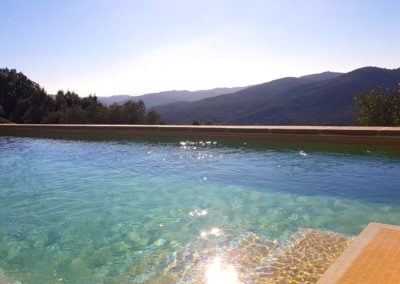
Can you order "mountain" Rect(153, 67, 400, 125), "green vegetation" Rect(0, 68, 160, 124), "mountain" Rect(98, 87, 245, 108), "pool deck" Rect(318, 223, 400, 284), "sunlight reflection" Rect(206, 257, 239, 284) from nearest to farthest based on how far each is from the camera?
"pool deck" Rect(318, 223, 400, 284), "sunlight reflection" Rect(206, 257, 239, 284), "green vegetation" Rect(0, 68, 160, 124), "mountain" Rect(153, 67, 400, 125), "mountain" Rect(98, 87, 245, 108)

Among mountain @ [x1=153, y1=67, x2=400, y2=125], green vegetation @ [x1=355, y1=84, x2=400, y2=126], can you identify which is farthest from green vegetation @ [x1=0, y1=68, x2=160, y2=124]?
mountain @ [x1=153, y1=67, x2=400, y2=125]

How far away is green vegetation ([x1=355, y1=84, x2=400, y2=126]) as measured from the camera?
31.8ft

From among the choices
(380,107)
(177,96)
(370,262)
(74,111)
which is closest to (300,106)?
(74,111)

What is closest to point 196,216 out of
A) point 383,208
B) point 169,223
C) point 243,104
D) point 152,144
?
point 169,223

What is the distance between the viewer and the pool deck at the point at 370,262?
2139 millimetres

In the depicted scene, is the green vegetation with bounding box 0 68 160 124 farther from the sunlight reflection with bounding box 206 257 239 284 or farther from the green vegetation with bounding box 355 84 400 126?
the sunlight reflection with bounding box 206 257 239 284

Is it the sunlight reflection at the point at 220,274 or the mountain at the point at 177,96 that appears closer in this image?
the sunlight reflection at the point at 220,274

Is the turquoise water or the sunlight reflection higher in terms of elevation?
the turquoise water

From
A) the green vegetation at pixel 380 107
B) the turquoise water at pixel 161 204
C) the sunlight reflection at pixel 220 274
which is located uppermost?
the green vegetation at pixel 380 107

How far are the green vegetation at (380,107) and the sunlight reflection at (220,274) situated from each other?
7929mm

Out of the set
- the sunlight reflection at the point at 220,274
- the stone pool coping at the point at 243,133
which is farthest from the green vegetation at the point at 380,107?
the sunlight reflection at the point at 220,274

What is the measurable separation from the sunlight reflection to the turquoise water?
373 mm

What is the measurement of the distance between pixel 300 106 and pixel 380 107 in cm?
4241

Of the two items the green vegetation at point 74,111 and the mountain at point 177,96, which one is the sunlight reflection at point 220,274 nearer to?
the green vegetation at point 74,111
